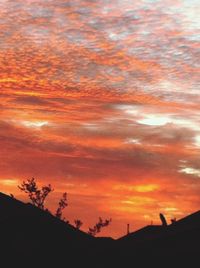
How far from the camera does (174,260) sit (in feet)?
70.8

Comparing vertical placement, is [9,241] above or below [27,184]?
below

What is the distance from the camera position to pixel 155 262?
2223 centimetres

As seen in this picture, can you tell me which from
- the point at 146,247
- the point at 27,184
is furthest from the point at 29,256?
the point at 27,184

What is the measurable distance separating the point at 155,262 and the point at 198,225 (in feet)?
9.18

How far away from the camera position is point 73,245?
1998cm

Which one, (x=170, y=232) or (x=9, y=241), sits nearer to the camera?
(x=9, y=241)

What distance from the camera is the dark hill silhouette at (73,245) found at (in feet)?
62.4

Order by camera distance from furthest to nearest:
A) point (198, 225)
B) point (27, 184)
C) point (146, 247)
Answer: point (27, 184)
point (146, 247)
point (198, 225)

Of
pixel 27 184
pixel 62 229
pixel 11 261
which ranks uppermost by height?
pixel 27 184

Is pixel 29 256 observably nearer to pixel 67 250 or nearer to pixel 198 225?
pixel 67 250

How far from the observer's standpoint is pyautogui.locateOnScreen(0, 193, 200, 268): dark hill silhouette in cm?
1903

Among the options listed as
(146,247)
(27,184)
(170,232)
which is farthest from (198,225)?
(27,184)

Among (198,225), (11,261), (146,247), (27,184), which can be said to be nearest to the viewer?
(11,261)

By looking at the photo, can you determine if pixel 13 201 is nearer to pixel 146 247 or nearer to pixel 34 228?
pixel 34 228
